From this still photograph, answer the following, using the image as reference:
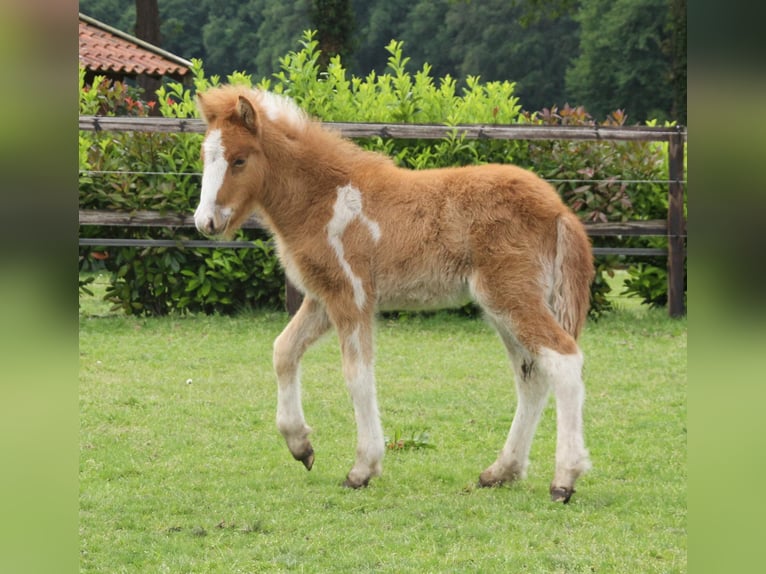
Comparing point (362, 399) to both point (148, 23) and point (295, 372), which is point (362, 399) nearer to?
point (295, 372)

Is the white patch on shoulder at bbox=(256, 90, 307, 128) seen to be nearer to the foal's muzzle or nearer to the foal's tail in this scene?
the foal's muzzle

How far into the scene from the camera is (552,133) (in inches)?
398

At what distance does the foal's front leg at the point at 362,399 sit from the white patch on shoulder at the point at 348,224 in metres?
0.17

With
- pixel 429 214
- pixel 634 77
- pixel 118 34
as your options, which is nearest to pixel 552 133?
pixel 429 214

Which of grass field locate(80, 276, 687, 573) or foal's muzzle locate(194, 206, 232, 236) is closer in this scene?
grass field locate(80, 276, 687, 573)

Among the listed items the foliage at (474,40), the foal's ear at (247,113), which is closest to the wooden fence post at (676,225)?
the foal's ear at (247,113)

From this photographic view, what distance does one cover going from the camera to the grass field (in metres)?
4.18

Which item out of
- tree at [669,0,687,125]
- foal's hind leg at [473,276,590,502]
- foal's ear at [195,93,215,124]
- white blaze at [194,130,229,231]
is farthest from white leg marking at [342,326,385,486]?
tree at [669,0,687,125]

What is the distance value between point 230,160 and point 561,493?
2.37 m

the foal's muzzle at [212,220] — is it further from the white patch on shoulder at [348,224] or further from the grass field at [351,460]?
the grass field at [351,460]

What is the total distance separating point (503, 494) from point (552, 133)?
582cm

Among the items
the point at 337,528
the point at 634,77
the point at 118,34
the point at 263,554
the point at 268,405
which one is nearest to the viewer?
the point at 263,554
